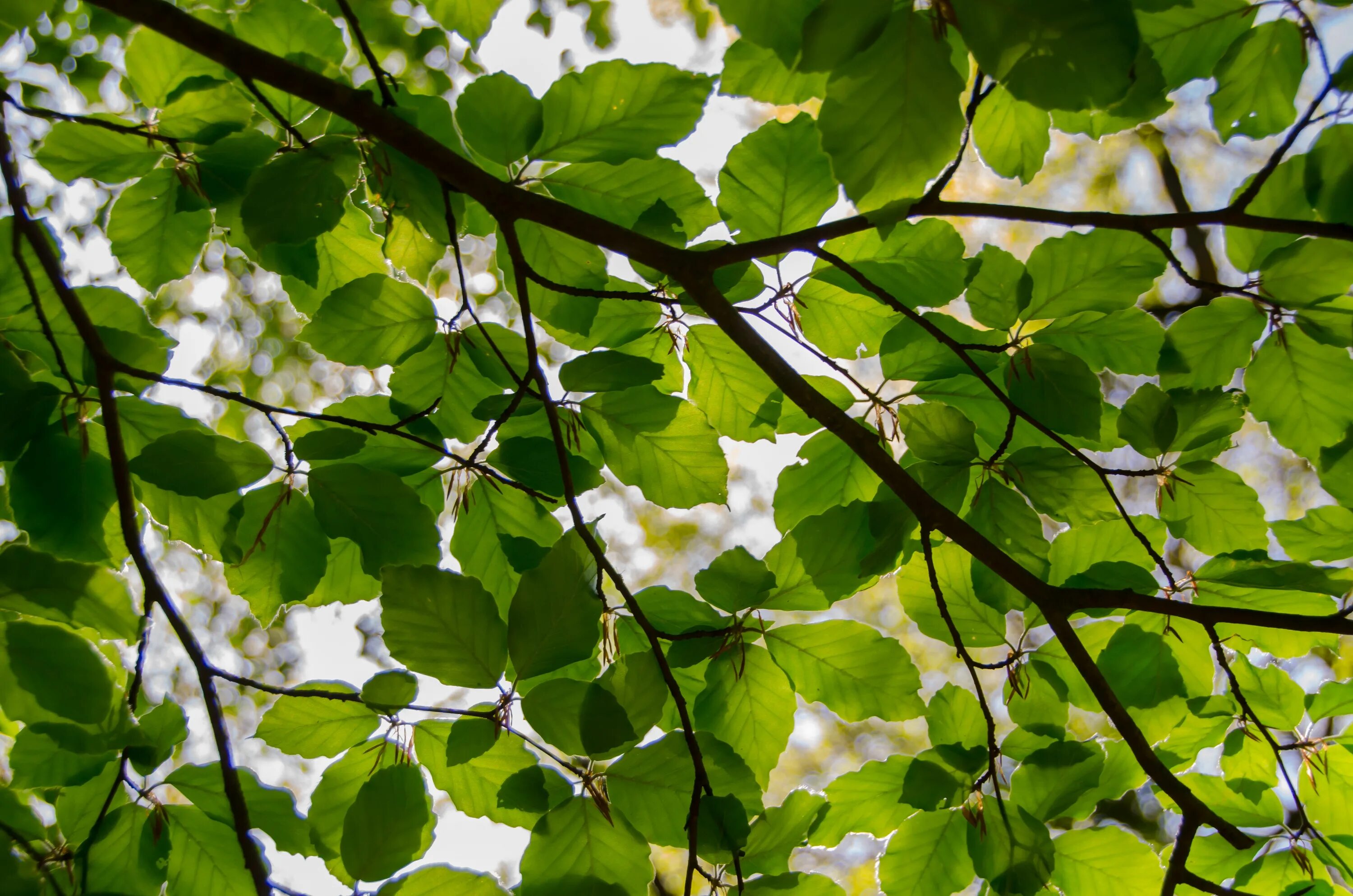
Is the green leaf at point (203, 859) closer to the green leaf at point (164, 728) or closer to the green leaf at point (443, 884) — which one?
the green leaf at point (164, 728)

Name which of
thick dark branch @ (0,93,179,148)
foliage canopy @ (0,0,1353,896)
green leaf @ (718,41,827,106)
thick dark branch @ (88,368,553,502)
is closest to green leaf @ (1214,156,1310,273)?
foliage canopy @ (0,0,1353,896)

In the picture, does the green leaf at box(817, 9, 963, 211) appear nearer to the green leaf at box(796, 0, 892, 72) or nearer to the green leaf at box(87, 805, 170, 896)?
the green leaf at box(796, 0, 892, 72)

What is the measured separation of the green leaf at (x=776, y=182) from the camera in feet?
3.16

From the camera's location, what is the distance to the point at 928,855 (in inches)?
39.2

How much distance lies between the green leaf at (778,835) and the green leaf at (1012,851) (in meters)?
0.20

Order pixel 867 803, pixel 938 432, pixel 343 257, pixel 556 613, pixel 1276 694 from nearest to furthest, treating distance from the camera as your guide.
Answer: pixel 556 613, pixel 938 432, pixel 867 803, pixel 1276 694, pixel 343 257

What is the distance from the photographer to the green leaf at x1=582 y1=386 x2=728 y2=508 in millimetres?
1029

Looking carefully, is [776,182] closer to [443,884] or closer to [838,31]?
[838,31]

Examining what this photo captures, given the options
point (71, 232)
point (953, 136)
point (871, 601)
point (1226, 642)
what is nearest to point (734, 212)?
point (953, 136)

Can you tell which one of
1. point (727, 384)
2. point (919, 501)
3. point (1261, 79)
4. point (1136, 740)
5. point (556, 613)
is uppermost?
point (1261, 79)

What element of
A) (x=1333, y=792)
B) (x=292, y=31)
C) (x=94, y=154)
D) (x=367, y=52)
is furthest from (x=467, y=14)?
(x=1333, y=792)

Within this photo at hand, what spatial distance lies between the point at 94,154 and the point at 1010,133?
43.9 inches

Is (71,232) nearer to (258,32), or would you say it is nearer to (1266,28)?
(258,32)

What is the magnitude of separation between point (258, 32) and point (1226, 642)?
4.99 feet
